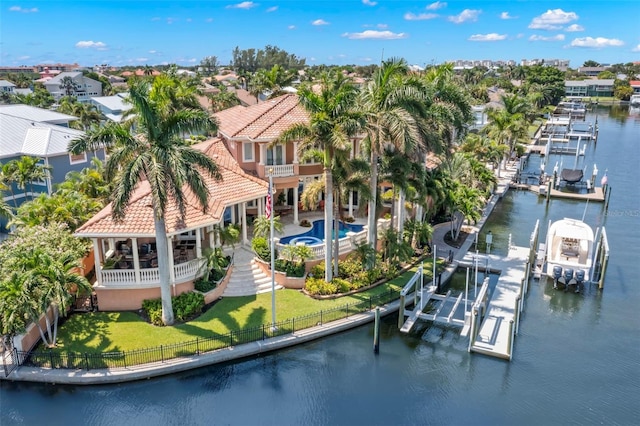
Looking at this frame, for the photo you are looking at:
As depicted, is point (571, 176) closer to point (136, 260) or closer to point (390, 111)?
point (390, 111)

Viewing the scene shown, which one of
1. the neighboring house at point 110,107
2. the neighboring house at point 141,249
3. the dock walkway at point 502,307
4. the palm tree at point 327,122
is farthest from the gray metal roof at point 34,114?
the dock walkway at point 502,307

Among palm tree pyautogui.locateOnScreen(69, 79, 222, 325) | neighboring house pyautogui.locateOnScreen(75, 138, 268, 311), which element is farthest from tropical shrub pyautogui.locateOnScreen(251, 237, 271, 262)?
palm tree pyautogui.locateOnScreen(69, 79, 222, 325)

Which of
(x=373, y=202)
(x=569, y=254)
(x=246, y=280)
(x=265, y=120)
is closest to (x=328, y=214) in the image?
(x=373, y=202)

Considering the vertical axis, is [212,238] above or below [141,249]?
above

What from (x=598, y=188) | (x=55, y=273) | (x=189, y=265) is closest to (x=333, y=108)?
(x=189, y=265)

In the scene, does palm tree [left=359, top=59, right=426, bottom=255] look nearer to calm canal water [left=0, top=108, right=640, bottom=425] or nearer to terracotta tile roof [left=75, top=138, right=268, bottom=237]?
terracotta tile roof [left=75, top=138, right=268, bottom=237]

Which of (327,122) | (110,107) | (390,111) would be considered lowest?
(110,107)
